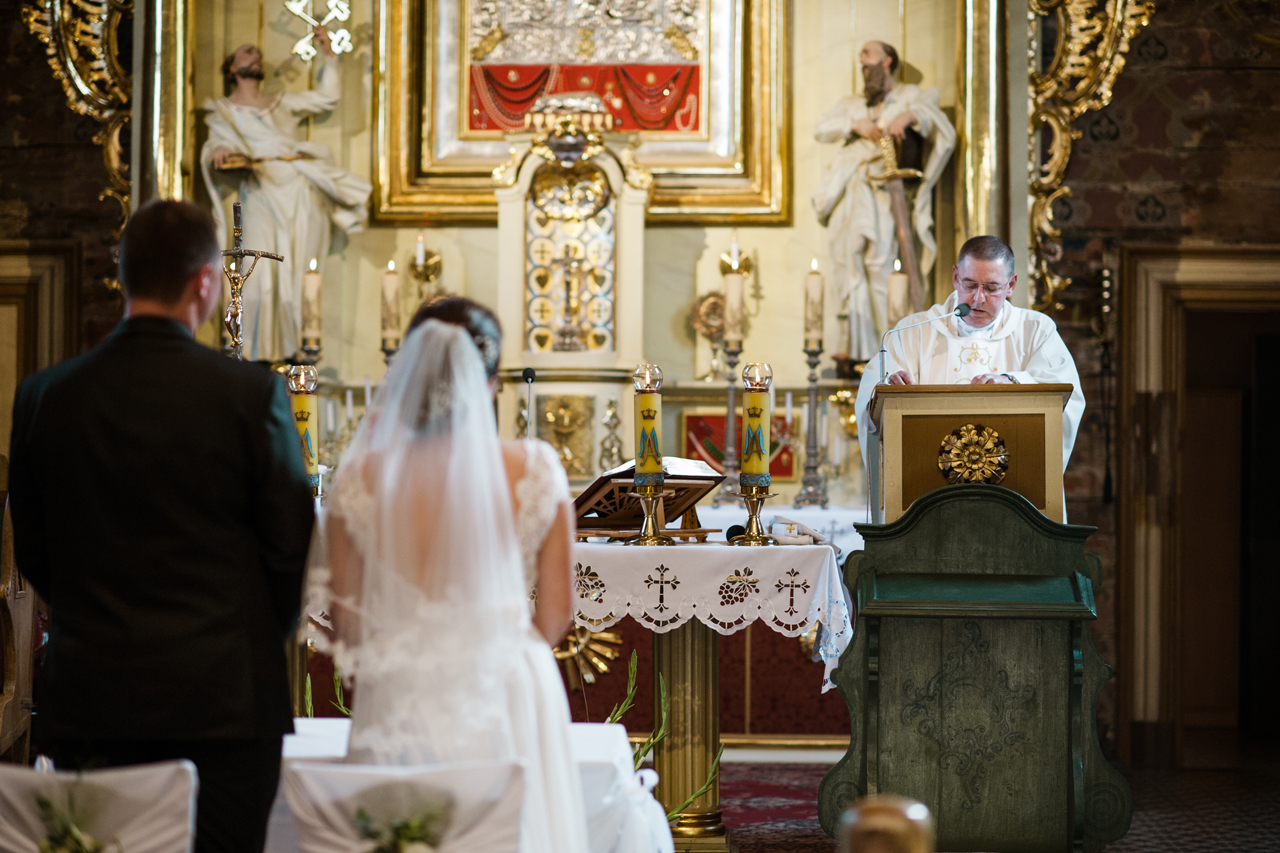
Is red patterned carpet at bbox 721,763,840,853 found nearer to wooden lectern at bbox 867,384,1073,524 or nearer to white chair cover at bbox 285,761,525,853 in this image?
wooden lectern at bbox 867,384,1073,524

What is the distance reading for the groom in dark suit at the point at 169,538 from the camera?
2197 millimetres

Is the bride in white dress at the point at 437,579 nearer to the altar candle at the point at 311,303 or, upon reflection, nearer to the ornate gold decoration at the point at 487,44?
the altar candle at the point at 311,303

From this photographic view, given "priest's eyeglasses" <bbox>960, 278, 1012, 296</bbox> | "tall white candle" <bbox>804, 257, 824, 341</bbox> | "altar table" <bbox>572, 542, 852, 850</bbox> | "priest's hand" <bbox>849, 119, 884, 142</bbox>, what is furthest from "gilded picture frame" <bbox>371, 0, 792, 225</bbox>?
"altar table" <bbox>572, 542, 852, 850</bbox>

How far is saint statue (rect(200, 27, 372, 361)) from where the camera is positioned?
6.35 metres

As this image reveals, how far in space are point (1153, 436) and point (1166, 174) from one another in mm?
1261

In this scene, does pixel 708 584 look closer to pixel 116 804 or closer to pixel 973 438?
pixel 973 438

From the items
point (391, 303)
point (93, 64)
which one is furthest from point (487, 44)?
point (93, 64)

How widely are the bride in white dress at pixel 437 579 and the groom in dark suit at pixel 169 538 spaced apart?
0.12 meters

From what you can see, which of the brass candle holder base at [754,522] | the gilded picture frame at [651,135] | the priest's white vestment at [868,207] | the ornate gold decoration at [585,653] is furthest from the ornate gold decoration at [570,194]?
the brass candle holder base at [754,522]

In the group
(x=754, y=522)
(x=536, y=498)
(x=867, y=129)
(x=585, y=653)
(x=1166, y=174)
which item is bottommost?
(x=585, y=653)

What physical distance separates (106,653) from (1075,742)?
2471mm

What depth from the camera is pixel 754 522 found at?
3891 mm

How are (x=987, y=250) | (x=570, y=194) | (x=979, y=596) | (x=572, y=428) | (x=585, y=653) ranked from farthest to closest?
(x=570, y=194) < (x=572, y=428) < (x=585, y=653) < (x=987, y=250) < (x=979, y=596)

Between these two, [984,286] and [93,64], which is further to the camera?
[93,64]
